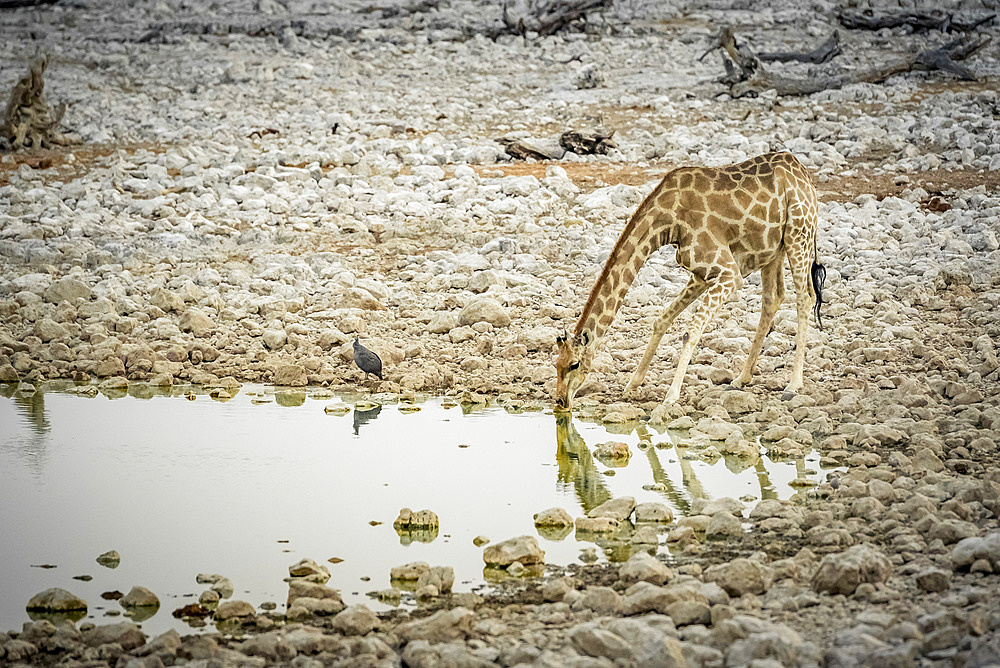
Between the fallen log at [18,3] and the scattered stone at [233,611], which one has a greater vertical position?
the fallen log at [18,3]

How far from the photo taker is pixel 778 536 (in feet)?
17.5

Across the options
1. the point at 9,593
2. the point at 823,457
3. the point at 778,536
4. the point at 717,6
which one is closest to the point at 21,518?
the point at 9,593

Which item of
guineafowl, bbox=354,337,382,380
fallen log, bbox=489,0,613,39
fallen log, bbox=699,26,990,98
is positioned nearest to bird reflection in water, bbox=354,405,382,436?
guineafowl, bbox=354,337,382,380

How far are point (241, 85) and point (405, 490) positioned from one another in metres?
13.7

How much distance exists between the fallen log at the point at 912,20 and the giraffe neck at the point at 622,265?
14822 mm

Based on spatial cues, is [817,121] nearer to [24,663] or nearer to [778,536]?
[778,536]

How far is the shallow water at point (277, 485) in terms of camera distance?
515cm

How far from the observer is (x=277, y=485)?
6.34 m

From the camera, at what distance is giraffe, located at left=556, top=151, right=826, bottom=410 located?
25.3ft

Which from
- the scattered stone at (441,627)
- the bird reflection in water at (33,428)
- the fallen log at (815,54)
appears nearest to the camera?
the scattered stone at (441,627)

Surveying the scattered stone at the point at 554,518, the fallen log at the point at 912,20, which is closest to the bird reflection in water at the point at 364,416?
the scattered stone at the point at 554,518

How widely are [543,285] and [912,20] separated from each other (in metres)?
Answer: 13.9

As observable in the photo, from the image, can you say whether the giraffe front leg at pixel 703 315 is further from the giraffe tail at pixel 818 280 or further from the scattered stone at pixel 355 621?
the scattered stone at pixel 355 621

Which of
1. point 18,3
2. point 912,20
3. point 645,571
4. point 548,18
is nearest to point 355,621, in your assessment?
point 645,571
